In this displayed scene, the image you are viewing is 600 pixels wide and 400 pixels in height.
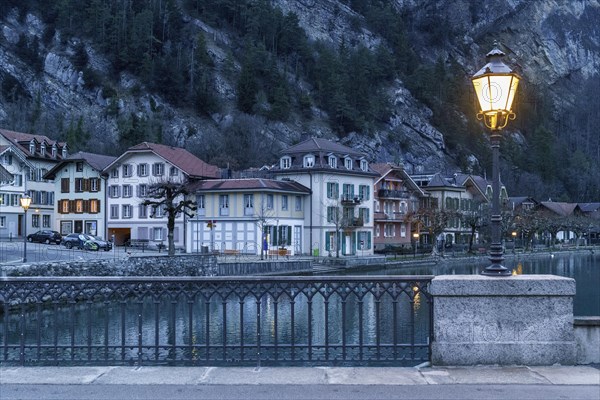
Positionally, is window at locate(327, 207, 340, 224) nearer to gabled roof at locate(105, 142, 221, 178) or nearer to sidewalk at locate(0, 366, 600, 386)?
gabled roof at locate(105, 142, 221, 178)

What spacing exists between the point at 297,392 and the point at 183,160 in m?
64.7

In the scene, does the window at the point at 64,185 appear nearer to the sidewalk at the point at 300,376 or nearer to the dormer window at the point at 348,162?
the dormer window at the point at 348,162

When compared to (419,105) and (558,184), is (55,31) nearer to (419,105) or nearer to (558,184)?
(419,105)

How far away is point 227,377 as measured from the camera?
9008 mm

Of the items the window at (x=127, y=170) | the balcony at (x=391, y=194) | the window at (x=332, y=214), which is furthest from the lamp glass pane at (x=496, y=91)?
the balcony at (x=391, y=194)

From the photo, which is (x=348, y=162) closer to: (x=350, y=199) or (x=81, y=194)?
(x=350, y=199)

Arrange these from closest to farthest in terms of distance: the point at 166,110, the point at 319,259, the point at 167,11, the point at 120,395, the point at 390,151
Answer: the point at 120,395 → the point at 319,259 → the point at 166,110 → the point at 390,151 → the point at 167,11

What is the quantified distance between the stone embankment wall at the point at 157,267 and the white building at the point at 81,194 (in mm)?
27841

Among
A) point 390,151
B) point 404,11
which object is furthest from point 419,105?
point 404,11

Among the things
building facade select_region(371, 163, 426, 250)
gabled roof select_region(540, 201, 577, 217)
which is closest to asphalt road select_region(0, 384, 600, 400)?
building facade select_region(371, 163, 426, 250)

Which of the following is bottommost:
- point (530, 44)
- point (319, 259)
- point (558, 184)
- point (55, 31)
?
point (319, 259)

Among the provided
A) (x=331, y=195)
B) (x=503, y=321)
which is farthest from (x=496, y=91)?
(x=331, y=195)

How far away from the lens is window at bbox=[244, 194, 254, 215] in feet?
209

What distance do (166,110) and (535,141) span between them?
8993 cm
